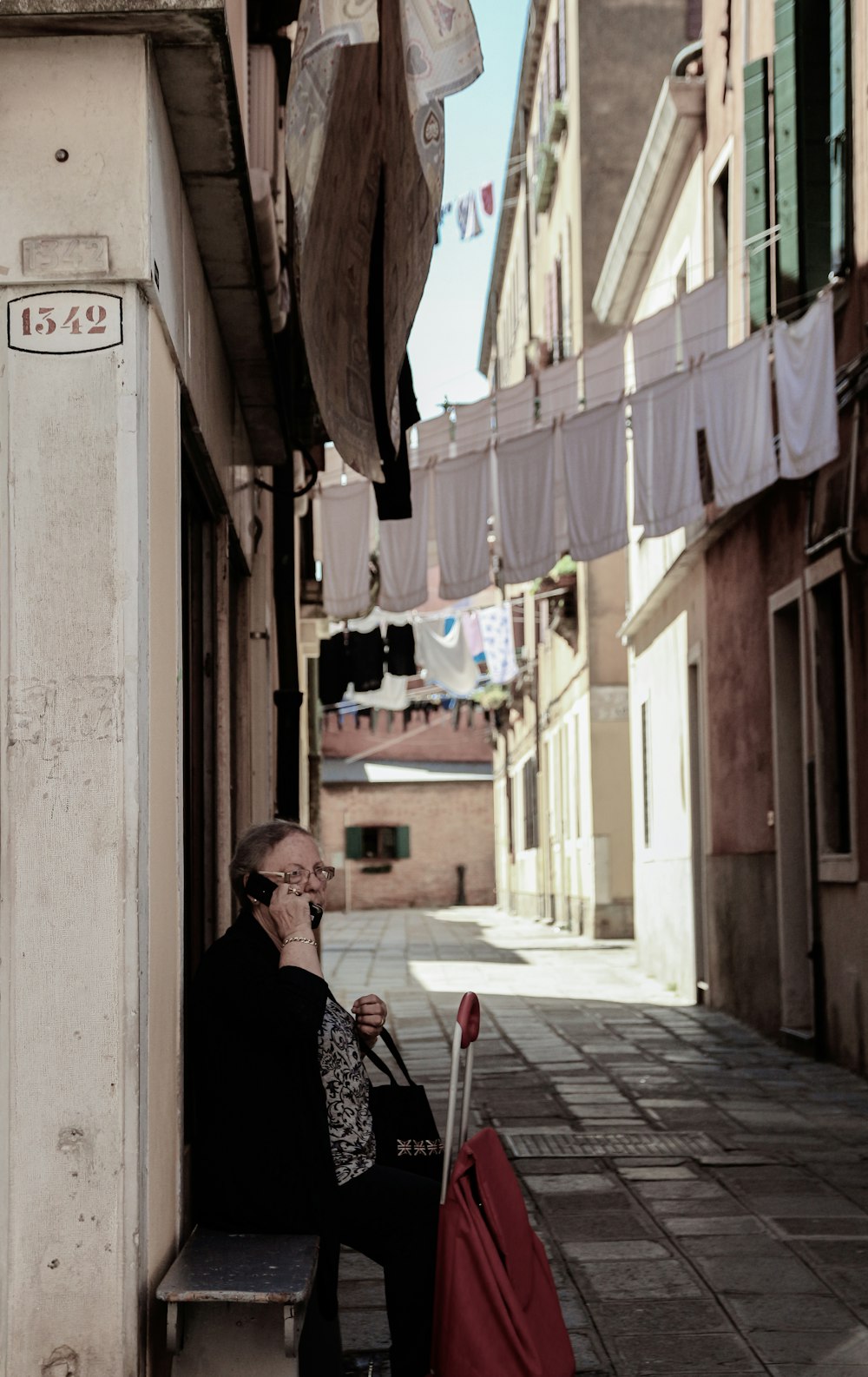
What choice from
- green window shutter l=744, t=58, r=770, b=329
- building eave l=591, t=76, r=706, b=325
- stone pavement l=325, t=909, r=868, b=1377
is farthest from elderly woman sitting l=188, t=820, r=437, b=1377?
building eave l=591, t=76, r=706, b=325

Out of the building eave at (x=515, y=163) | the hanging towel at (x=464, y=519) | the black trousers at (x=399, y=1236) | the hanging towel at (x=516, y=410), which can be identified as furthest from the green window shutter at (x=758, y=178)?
the building eave at (x=515, y=163)

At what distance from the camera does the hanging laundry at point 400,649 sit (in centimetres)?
2411

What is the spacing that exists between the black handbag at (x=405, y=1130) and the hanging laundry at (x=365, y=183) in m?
2.21

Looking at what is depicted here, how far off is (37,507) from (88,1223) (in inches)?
59.0

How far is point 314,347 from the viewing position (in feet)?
17.9

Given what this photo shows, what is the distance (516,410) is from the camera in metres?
14.5

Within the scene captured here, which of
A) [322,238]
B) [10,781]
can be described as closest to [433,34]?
[322,238]

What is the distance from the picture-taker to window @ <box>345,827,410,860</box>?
157ft

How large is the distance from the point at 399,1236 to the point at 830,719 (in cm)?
774

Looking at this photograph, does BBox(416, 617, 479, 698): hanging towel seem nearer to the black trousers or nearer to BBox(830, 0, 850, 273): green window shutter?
BBox(830, 0, 850, 273): green window shutter

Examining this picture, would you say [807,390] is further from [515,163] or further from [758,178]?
[515,163]

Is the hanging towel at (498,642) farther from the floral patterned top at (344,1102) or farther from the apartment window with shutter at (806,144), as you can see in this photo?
the floral patterned top at (344,1102)

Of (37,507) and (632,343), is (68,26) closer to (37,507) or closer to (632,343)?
(37,507)

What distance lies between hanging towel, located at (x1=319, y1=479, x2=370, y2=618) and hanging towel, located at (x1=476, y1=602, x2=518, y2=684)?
444 inches
